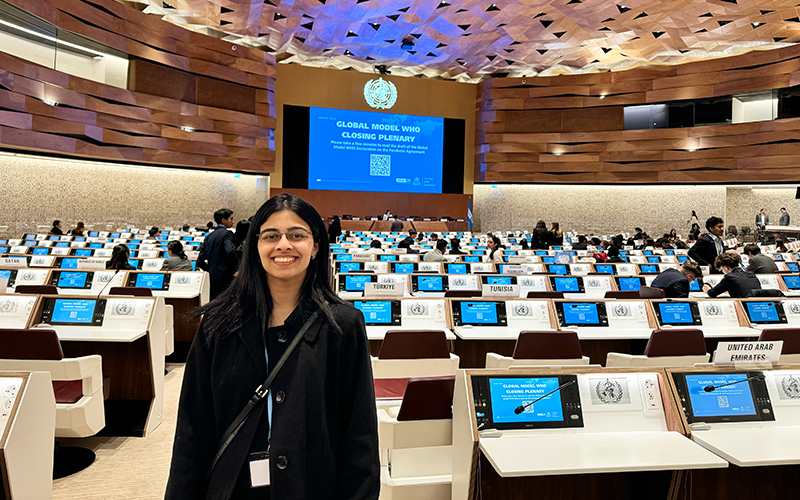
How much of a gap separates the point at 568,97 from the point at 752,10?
25.8ft

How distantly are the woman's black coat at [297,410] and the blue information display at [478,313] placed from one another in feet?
12.3

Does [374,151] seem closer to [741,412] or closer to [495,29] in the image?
[495,29]

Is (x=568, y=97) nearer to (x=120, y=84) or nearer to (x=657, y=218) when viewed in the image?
(x=657, y=218)

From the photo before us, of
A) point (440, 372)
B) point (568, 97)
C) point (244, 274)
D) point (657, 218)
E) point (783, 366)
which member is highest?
point (568, 97)

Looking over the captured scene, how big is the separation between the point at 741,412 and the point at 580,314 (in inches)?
102

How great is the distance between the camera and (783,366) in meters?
2.71

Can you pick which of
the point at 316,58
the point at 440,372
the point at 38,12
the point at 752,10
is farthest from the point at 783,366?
the point at 316,58

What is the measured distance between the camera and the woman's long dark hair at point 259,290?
148cm

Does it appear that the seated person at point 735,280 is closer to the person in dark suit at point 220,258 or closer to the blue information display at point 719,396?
the blue information display at point 719,396

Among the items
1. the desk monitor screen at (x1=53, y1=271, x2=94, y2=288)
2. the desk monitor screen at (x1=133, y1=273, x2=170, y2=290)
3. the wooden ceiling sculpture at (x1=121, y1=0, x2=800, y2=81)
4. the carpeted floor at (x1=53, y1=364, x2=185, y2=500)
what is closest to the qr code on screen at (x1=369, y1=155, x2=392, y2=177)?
the wooden ceiling sculpture at (x1=121, y1=0, x2=800, y2=81)

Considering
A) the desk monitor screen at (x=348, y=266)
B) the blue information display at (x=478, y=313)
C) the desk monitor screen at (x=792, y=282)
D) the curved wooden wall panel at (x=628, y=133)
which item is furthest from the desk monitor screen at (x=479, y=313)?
the curved wooden wall panel at (x=628, y=133)

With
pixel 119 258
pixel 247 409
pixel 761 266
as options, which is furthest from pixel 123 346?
pixel 761 266

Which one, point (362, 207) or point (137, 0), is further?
point (362, 207)

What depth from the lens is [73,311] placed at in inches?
178
